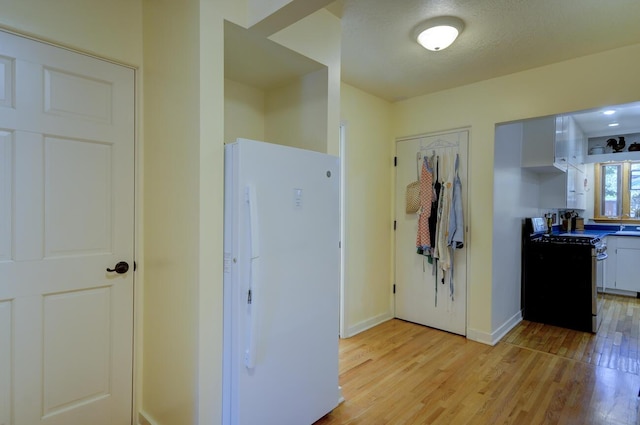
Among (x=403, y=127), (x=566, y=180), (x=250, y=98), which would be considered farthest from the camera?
(x=566, y=180)

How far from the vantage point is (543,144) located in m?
3.72

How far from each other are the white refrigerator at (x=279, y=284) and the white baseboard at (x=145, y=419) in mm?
622

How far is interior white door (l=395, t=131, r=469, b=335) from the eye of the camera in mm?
3379

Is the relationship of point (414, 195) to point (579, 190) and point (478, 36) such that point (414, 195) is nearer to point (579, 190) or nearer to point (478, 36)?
point (478, 36)

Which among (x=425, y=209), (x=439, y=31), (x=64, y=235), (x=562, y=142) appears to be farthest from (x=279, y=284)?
(x=562, y=142)

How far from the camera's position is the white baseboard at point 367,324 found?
3.34 metres

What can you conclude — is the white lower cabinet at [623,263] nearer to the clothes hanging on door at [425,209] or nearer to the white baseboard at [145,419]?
the clothes hanging on door at [425,209]

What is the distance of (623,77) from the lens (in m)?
2.47

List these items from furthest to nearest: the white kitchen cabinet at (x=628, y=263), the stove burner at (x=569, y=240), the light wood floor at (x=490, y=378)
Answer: the white kitchen cabinet at (x=628, y=263) < the stove burner at (x=569, y=240) < the light wood floor at (x=490, y=378)

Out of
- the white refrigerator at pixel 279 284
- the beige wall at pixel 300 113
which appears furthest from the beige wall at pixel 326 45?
the white refrigerator at pixel 279 284

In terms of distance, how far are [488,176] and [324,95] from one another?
1.97m

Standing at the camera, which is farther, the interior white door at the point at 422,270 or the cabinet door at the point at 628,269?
the cabinet door at the point at 628,269

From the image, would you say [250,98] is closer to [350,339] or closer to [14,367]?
[14,367]

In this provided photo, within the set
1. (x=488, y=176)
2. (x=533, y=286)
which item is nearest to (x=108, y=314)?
(x=488, y=176)
